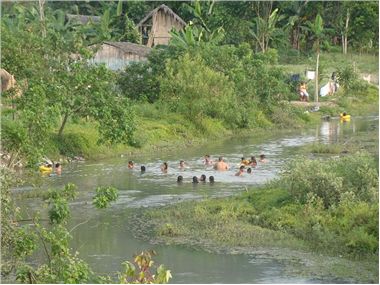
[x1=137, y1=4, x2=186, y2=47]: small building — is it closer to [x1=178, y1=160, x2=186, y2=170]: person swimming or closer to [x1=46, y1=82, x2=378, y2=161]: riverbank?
[x1=46, y1=82, x2=378, y2=161]: riverbank

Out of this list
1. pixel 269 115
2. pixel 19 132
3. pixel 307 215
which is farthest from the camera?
pixel 269 115

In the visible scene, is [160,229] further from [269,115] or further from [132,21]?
[132,21]

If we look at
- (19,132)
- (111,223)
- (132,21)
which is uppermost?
(132,21)

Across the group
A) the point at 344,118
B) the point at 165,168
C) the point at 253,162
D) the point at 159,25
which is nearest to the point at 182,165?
the point at 165,168

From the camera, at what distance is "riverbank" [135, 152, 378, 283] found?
16406 mm

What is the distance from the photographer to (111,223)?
63.7 ft

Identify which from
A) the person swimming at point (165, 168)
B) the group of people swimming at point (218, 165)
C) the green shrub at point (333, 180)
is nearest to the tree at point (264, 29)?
the group of people swimming at point (218, 165)

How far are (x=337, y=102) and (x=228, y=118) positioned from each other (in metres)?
11.0

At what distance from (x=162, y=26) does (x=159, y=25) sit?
0.54ft

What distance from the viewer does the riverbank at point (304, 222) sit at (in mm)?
16406

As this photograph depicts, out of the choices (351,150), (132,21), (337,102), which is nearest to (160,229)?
(351,150)

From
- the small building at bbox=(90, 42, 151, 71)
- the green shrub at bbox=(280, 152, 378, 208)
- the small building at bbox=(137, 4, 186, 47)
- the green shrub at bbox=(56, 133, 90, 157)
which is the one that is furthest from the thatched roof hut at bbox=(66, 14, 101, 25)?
the green shrub at bbox=(280, 152, 378, 208)

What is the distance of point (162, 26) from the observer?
4856 cm

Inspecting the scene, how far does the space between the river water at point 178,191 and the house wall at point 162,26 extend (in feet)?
41.9
